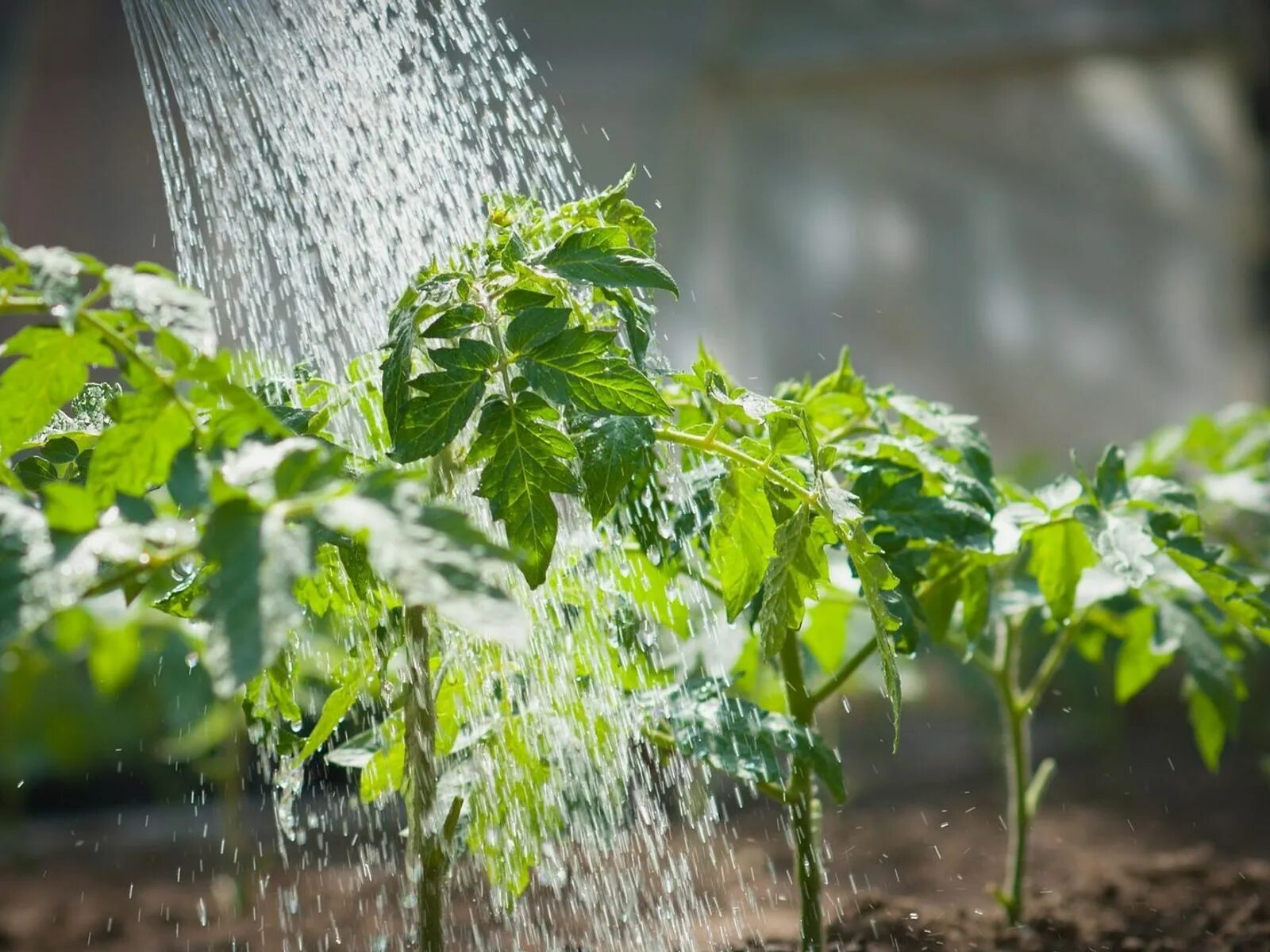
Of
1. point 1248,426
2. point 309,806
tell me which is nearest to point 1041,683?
point 1248,426

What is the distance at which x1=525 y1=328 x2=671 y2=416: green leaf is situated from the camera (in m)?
0.72

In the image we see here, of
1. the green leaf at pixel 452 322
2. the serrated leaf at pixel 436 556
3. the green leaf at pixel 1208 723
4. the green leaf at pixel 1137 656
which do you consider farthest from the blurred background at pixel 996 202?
the serrated leaf at pixel 436 556

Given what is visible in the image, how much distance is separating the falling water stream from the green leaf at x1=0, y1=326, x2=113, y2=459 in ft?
0.78

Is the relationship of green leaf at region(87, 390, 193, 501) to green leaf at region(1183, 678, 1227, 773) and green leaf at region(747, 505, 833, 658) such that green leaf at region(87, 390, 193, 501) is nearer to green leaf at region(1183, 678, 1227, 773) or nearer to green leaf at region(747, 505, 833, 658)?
green leaf at region(747, 505, 833, 658)

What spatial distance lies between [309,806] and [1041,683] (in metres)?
1.72

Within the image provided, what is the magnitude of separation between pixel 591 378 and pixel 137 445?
0.86ft

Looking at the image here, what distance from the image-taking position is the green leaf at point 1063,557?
0.97 metres

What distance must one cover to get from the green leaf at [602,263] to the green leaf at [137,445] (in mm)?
239

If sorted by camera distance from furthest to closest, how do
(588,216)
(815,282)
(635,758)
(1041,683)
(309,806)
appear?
1. (815,282)
2. (309,806)
3. (1041,683)
4. (635,758)
5. (588,216)

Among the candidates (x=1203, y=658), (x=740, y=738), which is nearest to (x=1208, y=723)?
(x=1203, y=658)

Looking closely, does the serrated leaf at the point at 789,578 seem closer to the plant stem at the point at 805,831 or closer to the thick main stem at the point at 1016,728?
the plant stem at the point at 805,831

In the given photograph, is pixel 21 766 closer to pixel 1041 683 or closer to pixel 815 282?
pixel 1041 683

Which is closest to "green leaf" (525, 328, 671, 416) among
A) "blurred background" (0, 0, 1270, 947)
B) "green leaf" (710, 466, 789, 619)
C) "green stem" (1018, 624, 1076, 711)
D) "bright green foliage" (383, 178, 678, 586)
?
"bright green foliage" (383, 178, 678, 586)

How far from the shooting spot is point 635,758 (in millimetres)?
1015
